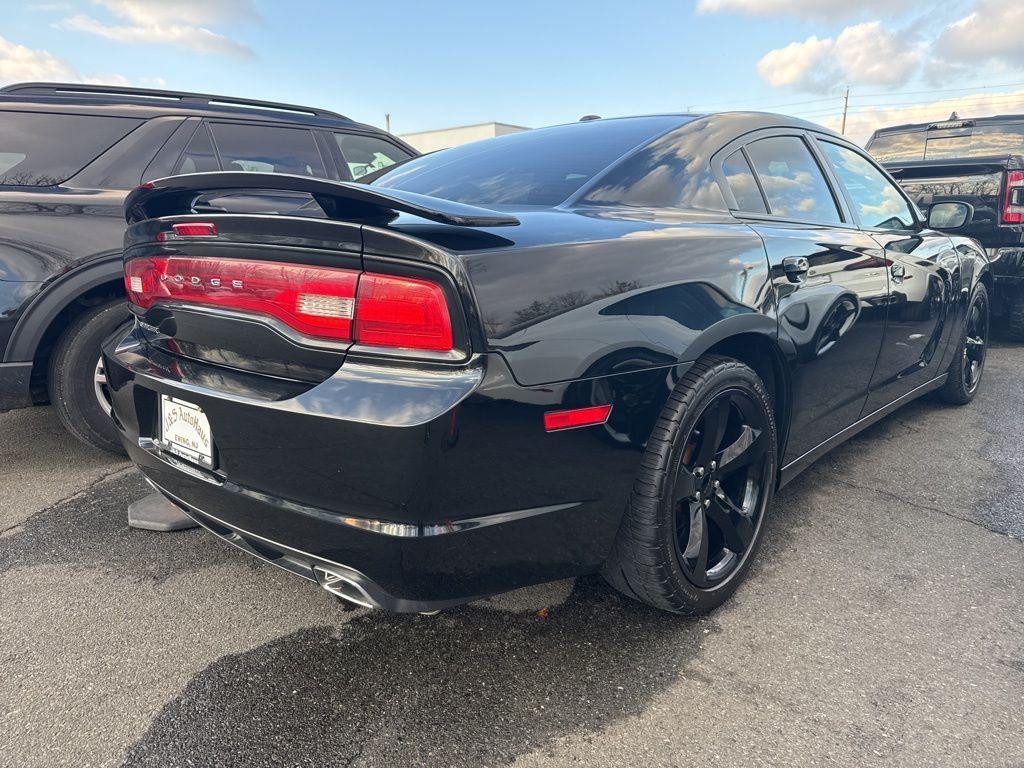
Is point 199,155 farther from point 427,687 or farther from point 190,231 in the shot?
point 427,687

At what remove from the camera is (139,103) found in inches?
132

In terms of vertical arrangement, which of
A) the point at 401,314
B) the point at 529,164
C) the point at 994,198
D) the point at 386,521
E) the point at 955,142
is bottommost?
Result: the point at 386,521

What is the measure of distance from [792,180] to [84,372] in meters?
3.13

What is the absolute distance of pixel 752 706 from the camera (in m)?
1.67

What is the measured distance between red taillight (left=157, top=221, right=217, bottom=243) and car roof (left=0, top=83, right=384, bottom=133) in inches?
79.9

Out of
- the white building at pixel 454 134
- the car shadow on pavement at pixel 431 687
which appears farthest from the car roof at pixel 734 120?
the white building at pixel 454 134

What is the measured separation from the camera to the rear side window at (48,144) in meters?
2.96

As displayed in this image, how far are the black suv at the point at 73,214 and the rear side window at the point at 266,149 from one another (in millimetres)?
30

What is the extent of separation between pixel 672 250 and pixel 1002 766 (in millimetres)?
1408

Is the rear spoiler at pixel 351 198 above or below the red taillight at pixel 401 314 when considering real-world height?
above

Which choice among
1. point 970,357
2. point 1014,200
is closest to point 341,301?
point 970,357

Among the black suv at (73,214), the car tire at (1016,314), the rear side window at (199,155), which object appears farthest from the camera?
the car tire at (1016,314)

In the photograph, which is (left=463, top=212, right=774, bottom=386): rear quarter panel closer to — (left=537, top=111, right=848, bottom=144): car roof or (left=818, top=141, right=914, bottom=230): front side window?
(left=537, top=111, right=848, bottom=144): car roof

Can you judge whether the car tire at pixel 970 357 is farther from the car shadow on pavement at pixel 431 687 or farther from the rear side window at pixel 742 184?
the car shadow on pavement at pixel 431 687
